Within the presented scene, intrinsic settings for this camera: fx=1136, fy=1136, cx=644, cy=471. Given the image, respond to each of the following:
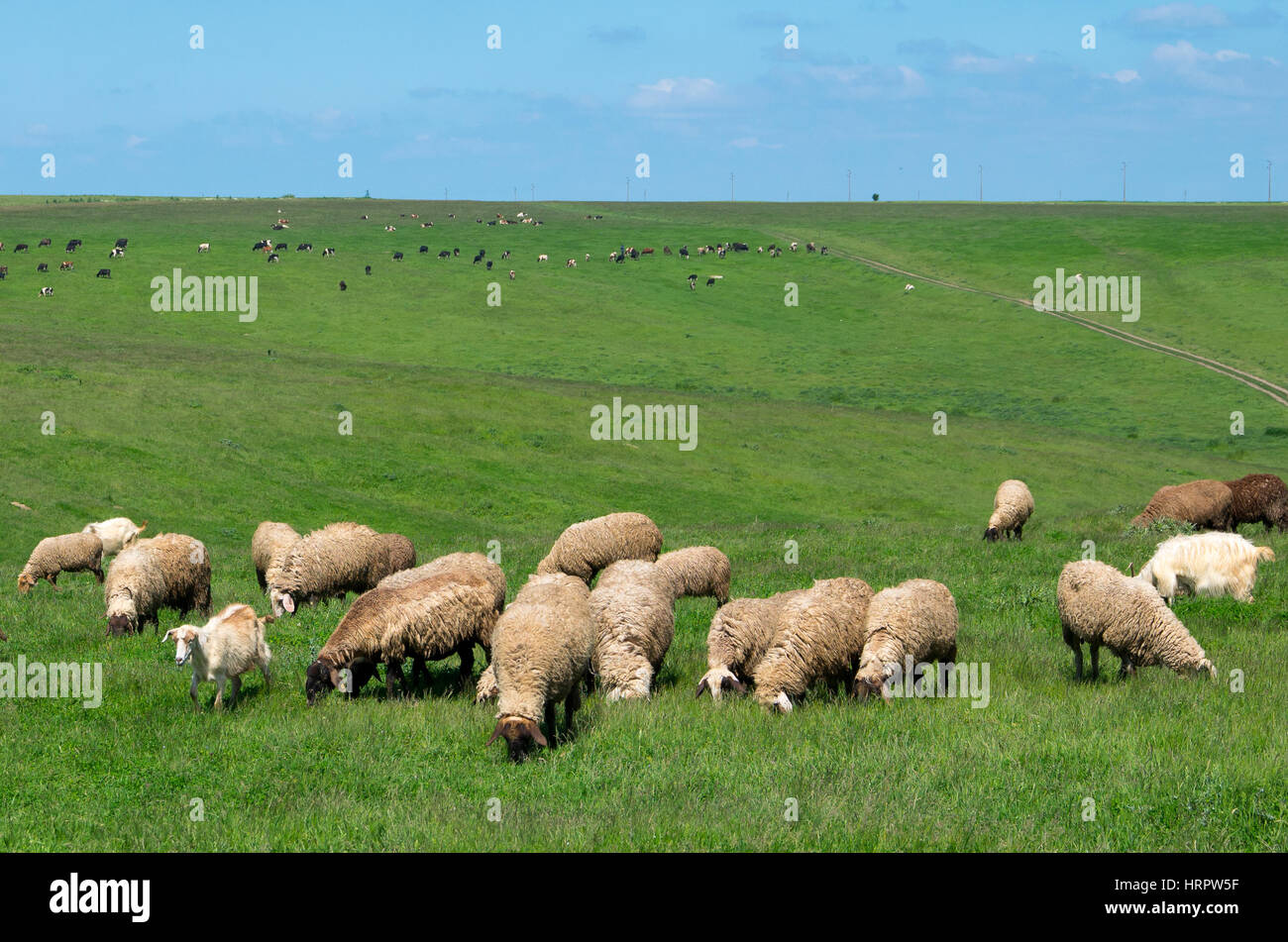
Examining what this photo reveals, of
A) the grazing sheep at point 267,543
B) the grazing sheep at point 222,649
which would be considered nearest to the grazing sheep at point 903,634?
the grazing sheep at point 222,649

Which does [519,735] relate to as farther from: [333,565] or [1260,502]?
[1260,502]

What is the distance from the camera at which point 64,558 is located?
966 inches

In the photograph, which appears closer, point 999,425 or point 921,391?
point 999,425

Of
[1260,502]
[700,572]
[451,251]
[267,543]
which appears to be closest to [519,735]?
[700,572]

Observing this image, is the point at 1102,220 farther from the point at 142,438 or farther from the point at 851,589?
the point at 851,589

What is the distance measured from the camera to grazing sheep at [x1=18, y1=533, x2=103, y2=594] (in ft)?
80.1

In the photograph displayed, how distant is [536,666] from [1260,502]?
23818mm

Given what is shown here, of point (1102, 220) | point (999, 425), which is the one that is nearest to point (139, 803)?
point (999, 425)

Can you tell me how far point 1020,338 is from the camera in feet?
280

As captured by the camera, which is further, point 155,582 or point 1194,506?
point 1194,506

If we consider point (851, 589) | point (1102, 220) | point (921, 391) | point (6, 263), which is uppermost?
point (1102, 220)

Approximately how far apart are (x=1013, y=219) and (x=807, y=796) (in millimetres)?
137903

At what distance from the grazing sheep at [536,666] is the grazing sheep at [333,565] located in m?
8.23

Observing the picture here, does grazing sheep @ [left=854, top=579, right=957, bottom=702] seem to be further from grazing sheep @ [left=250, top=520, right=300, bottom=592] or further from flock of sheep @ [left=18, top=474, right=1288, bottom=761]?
grazing sheep @ [left=250, top=520, right=300, bottom=592]
